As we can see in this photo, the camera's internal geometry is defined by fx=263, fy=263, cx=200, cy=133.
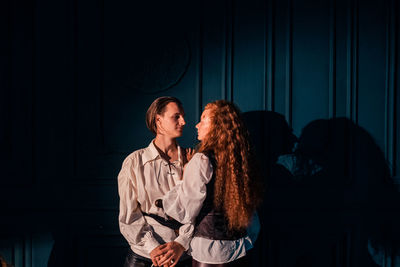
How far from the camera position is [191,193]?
1.48 metres

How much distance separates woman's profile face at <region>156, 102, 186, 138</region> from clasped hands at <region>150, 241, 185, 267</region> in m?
0.69

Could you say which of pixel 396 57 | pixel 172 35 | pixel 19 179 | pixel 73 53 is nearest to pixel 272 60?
pixel 172 35

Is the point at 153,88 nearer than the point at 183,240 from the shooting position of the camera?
No

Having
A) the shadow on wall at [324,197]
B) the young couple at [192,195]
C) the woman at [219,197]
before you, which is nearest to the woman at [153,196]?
the young couple at [192,195]

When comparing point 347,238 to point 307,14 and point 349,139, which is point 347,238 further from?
point 307,14

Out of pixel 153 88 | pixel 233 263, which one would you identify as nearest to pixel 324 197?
pixel 233 263

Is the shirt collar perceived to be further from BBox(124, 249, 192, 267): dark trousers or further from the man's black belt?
BBox(124, 249, 192, 267): dark trousers

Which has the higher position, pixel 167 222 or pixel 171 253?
pixel 167 222

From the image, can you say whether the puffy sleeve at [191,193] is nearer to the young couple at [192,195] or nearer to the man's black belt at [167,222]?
the young couple at [192,195]

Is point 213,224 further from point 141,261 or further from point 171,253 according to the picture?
point 141,261

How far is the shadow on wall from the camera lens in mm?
2293

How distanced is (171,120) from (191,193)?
1.64ft

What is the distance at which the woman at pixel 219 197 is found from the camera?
1.49 meters

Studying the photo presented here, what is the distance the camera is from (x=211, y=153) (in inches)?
61.1
